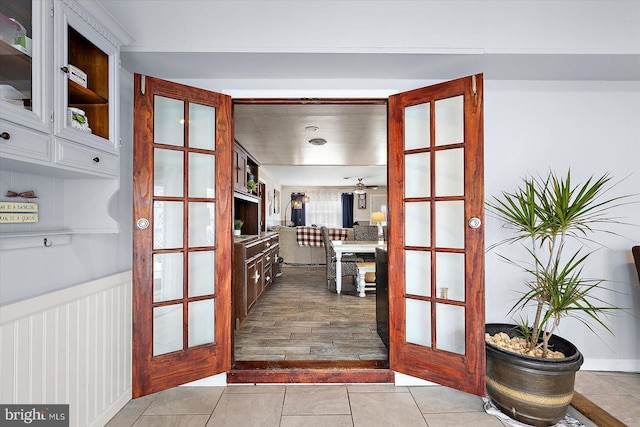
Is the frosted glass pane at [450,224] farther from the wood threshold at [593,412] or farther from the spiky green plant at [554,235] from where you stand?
the wood threshold at [593,412]

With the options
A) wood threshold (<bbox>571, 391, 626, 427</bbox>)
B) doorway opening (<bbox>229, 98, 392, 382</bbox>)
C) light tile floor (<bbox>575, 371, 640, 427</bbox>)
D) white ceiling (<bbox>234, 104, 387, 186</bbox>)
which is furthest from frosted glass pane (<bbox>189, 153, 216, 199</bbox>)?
light tile floor (<bbox>575, 371, 640, 427</bbox>)

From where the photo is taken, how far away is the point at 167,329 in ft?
6.88

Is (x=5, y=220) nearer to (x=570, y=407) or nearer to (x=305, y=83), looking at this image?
(x=305, y=83)

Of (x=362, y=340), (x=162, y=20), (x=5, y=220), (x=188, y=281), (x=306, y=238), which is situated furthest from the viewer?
(x=306, y=238)

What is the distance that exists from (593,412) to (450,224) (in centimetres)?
137

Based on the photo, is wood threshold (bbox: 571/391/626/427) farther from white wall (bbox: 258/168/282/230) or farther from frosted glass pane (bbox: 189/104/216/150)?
white wall (bbox: 258/168/282/230)

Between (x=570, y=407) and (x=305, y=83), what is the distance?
279 cm

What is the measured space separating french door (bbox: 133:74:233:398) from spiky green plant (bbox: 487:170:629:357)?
1886mm

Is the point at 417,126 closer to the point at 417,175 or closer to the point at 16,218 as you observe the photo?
the point at 417,175

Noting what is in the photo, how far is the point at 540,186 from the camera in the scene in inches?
92.4

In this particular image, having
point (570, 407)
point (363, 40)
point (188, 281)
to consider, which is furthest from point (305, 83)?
point (570, 407)

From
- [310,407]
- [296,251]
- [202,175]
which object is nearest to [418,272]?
[310,407]

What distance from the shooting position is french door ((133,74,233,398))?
2.00 meters

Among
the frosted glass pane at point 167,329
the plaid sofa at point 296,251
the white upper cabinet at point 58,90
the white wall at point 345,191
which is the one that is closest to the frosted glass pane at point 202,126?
the white upper cabinet at point 58,90
